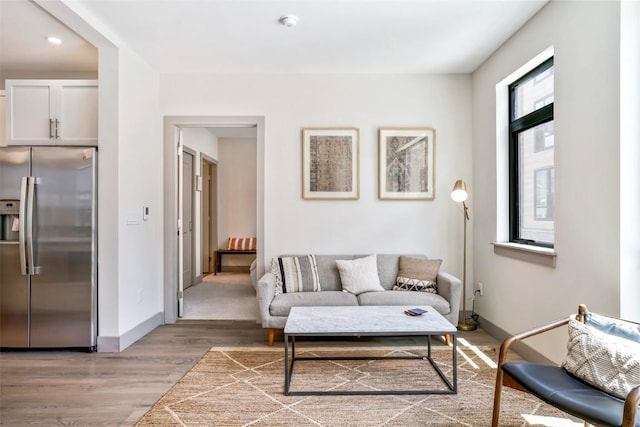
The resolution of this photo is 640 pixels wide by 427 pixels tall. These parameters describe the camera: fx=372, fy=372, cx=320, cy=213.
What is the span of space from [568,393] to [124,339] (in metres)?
3.34

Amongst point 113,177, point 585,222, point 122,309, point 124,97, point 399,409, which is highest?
point 124,97

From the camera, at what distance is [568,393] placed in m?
1.66

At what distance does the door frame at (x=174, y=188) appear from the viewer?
413 centimetres

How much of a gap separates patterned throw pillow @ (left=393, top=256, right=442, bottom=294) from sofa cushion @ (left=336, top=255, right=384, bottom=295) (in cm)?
23

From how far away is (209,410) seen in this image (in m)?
2.28

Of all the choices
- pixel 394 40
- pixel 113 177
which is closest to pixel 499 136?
pixel 394 40

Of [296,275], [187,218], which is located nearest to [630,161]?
[296,275]

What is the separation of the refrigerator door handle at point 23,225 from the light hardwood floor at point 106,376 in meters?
0.80

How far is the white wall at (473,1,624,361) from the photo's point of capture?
2.16 metres

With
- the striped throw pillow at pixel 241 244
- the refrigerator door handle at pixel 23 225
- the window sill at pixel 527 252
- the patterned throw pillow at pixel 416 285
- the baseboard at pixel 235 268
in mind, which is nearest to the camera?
the window sill at pixel 527 252

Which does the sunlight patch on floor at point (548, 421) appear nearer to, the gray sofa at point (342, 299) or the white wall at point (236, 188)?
the gray sofa at point (342, 299)

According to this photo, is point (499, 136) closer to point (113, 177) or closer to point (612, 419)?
point (612, 419)

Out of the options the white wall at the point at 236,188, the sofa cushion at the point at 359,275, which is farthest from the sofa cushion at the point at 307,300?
the white wall at the point at 236,188

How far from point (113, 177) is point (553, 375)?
11.5 feet
